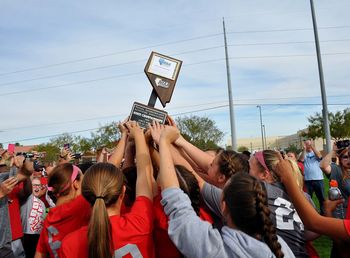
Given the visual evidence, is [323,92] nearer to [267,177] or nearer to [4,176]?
[267,177]

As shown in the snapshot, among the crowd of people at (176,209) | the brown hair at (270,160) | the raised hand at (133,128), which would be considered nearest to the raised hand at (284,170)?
the crowd of people at (176,209)

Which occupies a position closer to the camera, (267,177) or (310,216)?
(310,216)

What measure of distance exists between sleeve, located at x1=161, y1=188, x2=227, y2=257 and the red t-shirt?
3043 millimetres

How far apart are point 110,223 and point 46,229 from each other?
0.93m

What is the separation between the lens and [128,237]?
208 cm

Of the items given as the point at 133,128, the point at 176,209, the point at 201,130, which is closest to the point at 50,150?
the point at 201,130

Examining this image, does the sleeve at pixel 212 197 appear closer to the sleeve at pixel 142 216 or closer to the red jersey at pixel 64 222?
the sleeve at pixel 142 216

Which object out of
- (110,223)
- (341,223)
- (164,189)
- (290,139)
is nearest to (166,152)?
(164,189)

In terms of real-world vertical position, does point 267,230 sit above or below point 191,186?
below

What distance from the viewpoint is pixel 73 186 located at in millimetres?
3012

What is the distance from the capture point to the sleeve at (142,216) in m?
2.13

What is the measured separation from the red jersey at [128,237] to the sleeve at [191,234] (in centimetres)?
34

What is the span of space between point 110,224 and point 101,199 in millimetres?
155

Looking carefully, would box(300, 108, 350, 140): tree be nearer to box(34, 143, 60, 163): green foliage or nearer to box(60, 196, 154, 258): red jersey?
box(34, 143, 60, 163): green foliage
